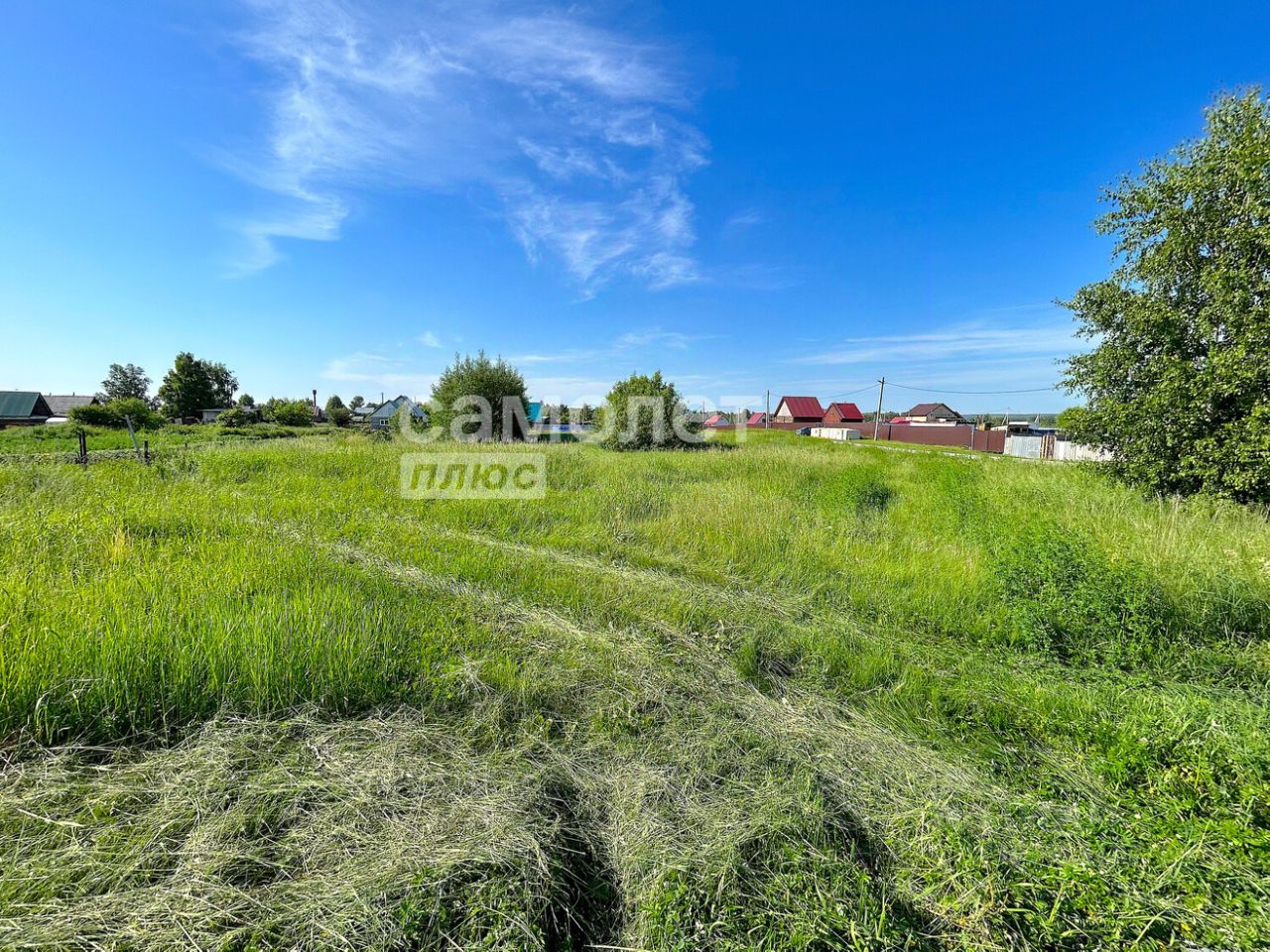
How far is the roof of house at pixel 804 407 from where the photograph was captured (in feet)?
174

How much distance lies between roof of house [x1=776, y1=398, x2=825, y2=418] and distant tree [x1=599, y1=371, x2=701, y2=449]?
1367 inches

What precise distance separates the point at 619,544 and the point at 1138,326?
31.9 ft

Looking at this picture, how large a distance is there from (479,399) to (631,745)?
19541 mm

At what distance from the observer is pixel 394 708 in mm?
2682

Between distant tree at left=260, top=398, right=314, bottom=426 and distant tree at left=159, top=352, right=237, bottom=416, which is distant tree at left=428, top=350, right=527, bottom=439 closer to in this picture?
distant tree at left=260, top=398, right=314, bottom=426

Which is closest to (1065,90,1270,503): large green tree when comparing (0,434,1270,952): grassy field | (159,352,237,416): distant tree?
(0,434,1270,952): grassy field

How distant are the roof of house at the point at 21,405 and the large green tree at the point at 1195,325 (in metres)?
67.9

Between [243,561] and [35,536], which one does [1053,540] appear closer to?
[243,561]

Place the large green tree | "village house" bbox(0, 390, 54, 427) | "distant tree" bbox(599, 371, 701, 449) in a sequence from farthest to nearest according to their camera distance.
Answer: "village house" bbox(0, 390, 54, 427), "distant tree" bbox(599, 371, 701, 449), the large green tree

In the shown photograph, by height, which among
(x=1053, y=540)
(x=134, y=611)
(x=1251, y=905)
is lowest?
(x=1251, y=905)

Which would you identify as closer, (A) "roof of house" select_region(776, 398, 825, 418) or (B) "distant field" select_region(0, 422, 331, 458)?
(B) "distant field" select_region(0, 422, 331, 458)

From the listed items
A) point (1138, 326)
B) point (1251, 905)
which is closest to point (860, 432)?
point (1138, 326)

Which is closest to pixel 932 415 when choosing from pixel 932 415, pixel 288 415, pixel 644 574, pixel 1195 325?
pixel 932 415

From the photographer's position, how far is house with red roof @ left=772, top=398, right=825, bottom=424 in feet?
173
